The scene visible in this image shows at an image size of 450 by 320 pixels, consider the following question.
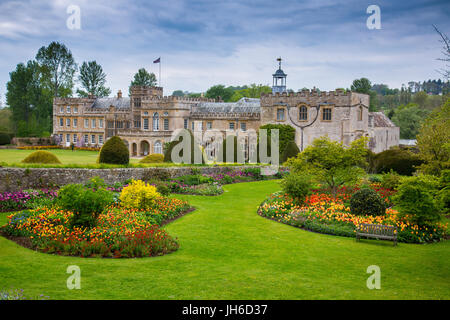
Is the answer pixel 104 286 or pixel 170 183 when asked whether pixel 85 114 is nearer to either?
pixel 170 183

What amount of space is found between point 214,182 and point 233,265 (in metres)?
15.3

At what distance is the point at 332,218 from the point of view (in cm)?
1620

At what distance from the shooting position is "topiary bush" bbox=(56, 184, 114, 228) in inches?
489

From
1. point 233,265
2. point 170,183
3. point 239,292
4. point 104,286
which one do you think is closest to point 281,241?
point 233,265

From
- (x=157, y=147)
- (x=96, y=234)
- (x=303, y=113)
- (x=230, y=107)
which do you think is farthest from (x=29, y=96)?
(x=96, y=234)

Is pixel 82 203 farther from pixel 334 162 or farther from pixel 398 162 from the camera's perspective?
pixel 398 162

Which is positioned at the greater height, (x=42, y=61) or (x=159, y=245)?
(x=42, y=61)

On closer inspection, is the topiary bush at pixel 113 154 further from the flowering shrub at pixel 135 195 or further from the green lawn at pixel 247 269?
the green lawn at pixel 247 269

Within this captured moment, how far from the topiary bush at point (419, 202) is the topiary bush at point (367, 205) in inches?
67.2

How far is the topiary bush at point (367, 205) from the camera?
16.4 metres

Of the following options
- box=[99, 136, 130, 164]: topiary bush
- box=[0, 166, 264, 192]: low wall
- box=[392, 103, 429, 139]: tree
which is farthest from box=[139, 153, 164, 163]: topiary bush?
A: box=[392, 103, 429, 139]: tree

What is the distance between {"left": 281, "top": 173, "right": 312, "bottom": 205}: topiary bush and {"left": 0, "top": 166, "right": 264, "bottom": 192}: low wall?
31.4 feet

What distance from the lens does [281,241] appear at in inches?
535

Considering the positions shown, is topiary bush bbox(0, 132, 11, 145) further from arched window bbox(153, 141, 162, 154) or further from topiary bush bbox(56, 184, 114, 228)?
topiary bush bbox(56, 184, 114, 228)
